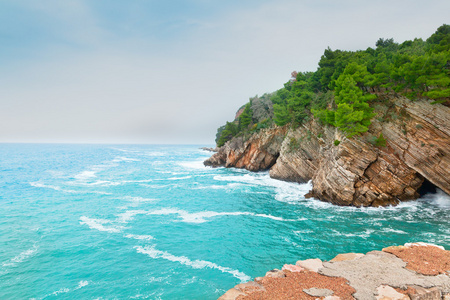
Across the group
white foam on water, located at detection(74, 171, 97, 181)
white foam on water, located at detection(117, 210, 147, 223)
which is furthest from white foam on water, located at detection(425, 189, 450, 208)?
white foam on water, located at detection(74, 171, 97, 181)

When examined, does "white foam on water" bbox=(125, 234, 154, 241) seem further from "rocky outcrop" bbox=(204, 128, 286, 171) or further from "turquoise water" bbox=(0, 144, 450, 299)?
"rocky outcrop" bbox=(204, 128, 286, 171)

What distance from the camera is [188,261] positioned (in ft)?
53.3

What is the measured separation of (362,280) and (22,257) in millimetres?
22650

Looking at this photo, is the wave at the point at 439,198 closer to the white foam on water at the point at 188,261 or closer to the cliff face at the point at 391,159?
the cliff face at the point at 391,159

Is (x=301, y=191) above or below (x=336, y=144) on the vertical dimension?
below

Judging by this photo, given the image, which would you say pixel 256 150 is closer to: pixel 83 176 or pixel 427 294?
pixel 83 176

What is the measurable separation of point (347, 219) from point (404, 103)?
55.1ft

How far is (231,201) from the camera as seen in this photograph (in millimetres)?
32188

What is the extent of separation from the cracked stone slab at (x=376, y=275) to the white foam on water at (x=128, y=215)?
69.6 ft

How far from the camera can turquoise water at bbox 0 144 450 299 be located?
45.5ft

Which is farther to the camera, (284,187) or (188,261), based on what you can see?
(284,187)

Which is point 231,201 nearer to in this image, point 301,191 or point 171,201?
point 171,201

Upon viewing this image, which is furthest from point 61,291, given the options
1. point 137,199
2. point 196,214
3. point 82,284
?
point 137,199

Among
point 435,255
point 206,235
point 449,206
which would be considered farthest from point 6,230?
point 449,206
